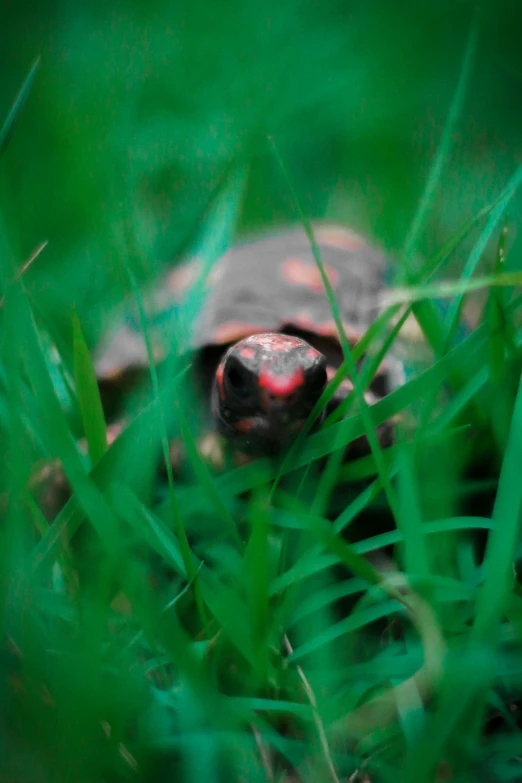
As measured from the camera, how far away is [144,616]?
A: 389 millimetres

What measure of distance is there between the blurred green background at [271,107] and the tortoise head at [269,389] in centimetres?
48

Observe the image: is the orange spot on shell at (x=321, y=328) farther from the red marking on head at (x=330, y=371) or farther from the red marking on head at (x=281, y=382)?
the red marking on head at (x=281, y=382)

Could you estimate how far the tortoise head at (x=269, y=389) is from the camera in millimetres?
663

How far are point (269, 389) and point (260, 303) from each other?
28cm

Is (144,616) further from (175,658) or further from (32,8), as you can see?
(32,8)

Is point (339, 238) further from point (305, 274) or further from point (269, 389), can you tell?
point (269, 389)

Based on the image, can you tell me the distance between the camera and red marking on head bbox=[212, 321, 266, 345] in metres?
0.86

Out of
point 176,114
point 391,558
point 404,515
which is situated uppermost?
point 176,114

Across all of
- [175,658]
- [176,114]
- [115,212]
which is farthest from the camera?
[176,114]

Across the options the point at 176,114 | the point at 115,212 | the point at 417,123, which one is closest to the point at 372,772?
the point at 115,212

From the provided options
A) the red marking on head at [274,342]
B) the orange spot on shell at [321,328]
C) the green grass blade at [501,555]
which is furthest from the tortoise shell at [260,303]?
the green grass blade at [501,555]

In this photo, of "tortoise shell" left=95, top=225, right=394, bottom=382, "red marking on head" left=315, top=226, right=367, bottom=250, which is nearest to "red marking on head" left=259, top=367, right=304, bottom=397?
"tortoise shell" left=95, top=225, right=394, bottom=382

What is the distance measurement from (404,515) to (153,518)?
0.61ft

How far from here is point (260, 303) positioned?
917mm
